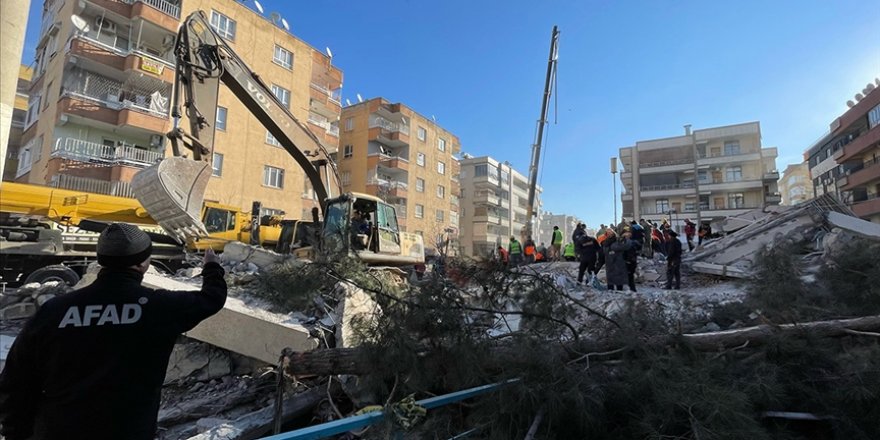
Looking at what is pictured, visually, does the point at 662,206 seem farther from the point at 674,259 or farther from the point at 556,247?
the point at 674,259

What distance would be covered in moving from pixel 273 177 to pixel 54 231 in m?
15.8

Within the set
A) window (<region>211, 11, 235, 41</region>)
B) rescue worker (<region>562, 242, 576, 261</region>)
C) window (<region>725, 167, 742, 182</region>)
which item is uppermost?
window (<region>211, 11, 235, 41</region>)

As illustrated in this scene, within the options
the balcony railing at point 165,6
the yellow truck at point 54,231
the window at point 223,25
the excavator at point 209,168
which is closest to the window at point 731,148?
the window at point 223,25

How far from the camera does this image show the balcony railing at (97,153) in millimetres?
17719

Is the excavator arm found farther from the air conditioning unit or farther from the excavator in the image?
the air conditioning unit

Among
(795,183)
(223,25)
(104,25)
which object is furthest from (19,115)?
(795,183)

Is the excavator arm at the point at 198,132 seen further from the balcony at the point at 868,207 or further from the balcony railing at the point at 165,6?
the balcony at the point at 868,207

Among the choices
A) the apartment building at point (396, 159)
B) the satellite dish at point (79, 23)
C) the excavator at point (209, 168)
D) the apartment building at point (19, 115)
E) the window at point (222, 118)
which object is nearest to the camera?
the excavator at point (209, 168)

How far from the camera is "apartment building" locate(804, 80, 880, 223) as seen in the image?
3141cm

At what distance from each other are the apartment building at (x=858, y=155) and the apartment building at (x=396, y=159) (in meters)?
28.6

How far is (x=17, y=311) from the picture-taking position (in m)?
7.32

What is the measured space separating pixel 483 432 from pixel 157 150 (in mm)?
22596

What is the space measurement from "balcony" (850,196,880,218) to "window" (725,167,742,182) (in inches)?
435

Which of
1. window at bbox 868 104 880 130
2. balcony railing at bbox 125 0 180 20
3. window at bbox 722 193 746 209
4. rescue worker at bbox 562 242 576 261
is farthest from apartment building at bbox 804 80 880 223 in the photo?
balcony railing at bbox 125 0 180 20
